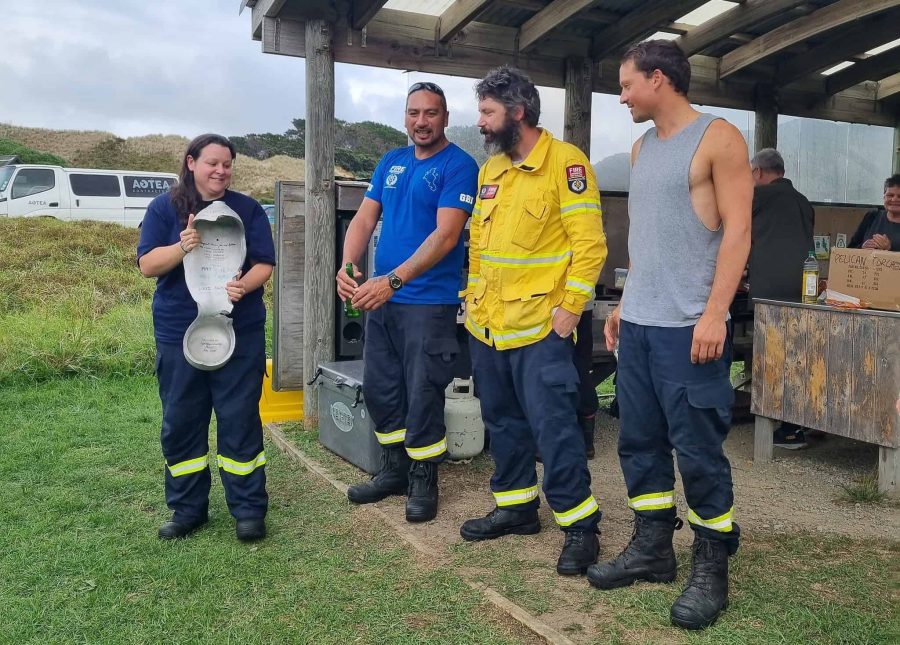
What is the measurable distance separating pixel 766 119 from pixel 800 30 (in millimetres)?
1443

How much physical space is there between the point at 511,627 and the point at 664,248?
142 centimetres

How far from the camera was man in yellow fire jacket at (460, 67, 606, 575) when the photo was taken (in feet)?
10.4

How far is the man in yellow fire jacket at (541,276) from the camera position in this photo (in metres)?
3.18

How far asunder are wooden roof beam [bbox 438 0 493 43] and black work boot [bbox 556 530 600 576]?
132 inches

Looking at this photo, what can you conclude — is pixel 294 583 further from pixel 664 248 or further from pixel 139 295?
pixel 139 295

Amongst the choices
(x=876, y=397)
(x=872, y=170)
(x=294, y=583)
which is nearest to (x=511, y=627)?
(x=294, y=583)

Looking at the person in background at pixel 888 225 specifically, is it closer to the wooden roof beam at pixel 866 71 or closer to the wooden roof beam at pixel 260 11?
the wooden roof beam at pixel 866 71

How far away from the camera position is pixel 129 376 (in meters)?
7.46

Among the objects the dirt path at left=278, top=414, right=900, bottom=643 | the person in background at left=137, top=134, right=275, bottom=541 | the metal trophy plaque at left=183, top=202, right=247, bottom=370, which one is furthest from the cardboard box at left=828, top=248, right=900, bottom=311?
the metal trophy plaque at left=183, top=202, right=247, bottom=370

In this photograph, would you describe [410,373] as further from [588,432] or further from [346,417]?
[588,432]

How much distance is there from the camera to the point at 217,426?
367 cm

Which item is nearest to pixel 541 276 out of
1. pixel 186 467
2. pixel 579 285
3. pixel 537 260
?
pixel 537 260

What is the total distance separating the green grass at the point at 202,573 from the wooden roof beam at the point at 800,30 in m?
4.34

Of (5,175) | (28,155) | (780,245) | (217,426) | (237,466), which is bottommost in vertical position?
(237,466)
